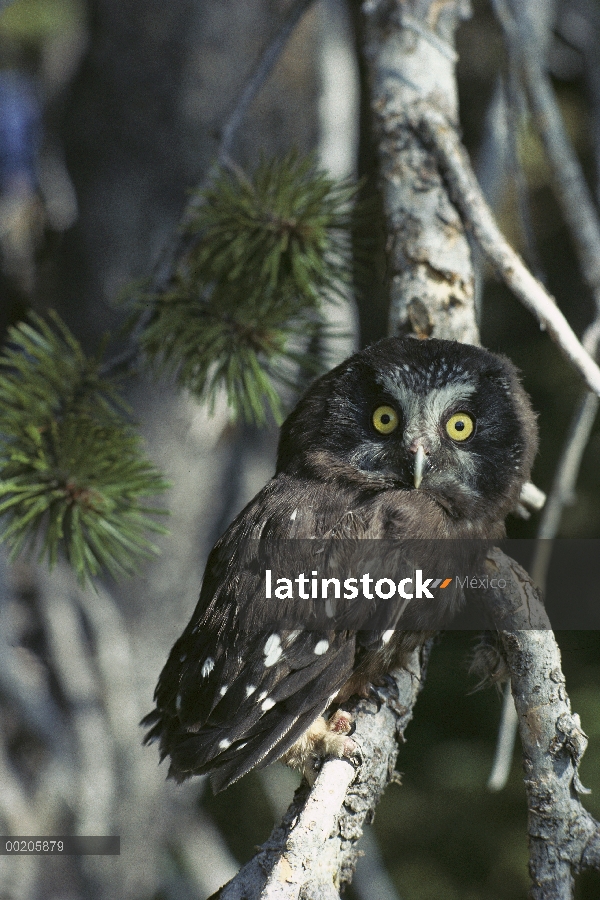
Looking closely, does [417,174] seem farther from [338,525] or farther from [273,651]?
[273,651]

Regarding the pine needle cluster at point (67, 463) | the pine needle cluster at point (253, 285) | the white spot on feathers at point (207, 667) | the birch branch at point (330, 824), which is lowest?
the birch branch at point (330, 824)

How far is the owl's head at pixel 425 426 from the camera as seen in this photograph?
90 centimetres

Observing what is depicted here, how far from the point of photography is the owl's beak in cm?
87

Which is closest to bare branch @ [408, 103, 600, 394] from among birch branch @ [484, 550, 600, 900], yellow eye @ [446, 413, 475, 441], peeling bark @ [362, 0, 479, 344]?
peeling bark @ [362, 0, 479, 344]

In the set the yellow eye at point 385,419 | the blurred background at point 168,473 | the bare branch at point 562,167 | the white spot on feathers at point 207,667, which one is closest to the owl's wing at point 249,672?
the white spot on feathers at point 207,667

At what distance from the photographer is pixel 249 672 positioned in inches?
32.6

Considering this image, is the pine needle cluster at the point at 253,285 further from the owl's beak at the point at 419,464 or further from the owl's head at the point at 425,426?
the owl's beak at the point at 419,464

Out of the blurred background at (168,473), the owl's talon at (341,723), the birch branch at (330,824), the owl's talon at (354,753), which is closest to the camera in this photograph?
the birch branch at (330,824)

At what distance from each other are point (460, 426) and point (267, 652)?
0.37m

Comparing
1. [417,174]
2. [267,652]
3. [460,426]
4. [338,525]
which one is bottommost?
[267,652]

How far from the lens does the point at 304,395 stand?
1.01 m

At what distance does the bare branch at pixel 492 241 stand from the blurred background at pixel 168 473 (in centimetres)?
48

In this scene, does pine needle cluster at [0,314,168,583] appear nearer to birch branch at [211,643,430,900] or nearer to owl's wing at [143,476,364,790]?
owl's wing at [143,476,364,790]

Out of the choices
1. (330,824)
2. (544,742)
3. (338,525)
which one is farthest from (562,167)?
(330,824)
